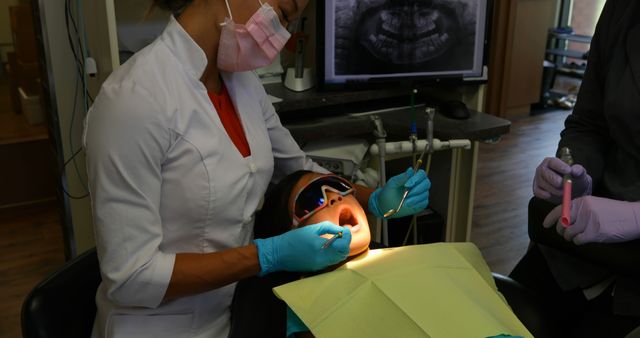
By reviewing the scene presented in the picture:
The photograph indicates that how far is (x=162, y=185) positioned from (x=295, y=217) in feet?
0.89

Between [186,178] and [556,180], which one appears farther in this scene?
[556,180]

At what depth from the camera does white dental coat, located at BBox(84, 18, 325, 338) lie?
982 millimetres

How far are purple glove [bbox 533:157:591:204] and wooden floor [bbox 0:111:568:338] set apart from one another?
53.8 inches

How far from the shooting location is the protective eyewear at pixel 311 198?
119 centimetres

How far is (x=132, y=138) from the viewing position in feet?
3.21

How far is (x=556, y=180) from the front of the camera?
1.30 metres

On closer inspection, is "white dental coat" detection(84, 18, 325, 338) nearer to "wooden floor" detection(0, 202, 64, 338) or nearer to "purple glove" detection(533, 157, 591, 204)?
"purple glove" detection(533, 157, 591, 204)

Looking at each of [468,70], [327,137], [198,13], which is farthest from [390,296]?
[468,70]

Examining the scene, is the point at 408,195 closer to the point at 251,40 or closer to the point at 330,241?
the point at 330,241

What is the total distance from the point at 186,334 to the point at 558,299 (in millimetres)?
779

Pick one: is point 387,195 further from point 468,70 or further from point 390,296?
point 468,70

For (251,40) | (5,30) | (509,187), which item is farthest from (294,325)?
(5,30)

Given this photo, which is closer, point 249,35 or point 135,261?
point 135,261

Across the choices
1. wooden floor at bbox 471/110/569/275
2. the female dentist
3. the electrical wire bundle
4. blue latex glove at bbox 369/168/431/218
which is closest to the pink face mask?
the female dentist
